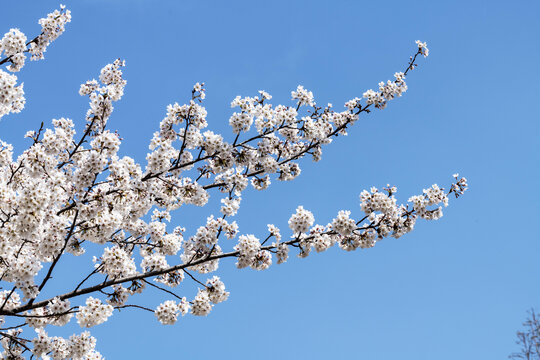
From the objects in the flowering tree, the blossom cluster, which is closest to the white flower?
the flowering tree

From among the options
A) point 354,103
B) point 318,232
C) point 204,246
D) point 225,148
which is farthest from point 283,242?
point 354,103

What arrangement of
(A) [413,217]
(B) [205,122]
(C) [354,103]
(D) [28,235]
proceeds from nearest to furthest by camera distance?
(D) [28,235], (B) [205,122], (A) [413,217], (C) [354,103]

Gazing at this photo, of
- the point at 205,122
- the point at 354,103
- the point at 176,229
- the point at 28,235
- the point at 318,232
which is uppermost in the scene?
the point at 354,103

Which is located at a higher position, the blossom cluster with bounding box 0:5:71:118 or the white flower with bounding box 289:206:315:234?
the blossom cluster with bounding box 0:5:71:118

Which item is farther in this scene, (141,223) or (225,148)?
(141,223)

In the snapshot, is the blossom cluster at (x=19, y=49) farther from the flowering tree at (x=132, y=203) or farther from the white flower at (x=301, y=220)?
the white flower at (x=301, y=220)

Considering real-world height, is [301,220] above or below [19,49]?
below

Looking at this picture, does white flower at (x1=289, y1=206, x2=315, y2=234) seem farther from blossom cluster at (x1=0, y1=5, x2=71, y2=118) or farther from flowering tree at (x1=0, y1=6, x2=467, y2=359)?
blossom cluster at (x1=0, y1=5, x2=71, y2=118)

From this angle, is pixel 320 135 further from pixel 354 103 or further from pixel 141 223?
pixel 141 223

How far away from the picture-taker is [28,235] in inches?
334

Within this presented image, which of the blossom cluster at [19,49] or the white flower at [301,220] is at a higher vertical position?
the blossom cluster at [19,49]

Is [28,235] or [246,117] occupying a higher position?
[246,117]

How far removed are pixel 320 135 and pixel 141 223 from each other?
426 centimetres

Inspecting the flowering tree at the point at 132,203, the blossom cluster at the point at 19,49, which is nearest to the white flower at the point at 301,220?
the flowering tree at the point at 132,203
